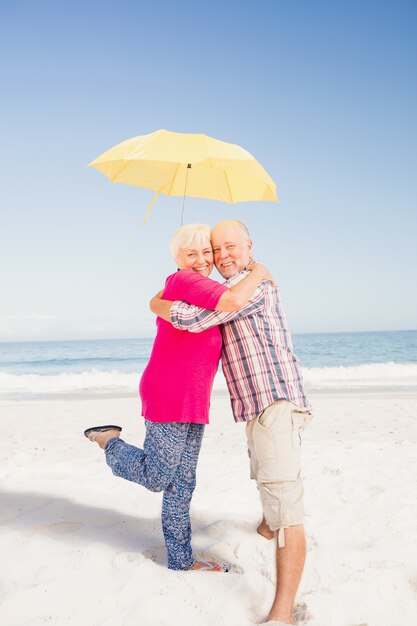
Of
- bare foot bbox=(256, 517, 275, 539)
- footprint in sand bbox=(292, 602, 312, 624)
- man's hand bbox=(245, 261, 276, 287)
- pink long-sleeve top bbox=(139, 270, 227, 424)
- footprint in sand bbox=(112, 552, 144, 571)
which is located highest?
man's hand bbox=(245, 261, 276, 287)

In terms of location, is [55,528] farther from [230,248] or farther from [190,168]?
[190,168]

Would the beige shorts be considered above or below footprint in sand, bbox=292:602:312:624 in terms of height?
above

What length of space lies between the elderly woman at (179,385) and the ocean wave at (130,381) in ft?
41.2

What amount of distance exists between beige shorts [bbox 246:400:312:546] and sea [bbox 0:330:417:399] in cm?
1272

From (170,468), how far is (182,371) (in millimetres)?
597

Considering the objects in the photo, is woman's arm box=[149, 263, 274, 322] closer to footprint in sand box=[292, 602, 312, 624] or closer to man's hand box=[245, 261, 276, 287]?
man's hand box=[245, 261, 276, 287]

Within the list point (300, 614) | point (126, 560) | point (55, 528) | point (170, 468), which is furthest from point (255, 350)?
point (55, 528)

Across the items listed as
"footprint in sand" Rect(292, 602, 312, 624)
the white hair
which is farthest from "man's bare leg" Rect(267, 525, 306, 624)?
the white hair

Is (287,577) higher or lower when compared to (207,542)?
higher

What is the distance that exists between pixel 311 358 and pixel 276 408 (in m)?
34.3

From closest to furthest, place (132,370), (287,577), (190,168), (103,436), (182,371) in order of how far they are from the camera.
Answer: (287,577)
(182,371)
(103,436)
(190,168)
(132,370)

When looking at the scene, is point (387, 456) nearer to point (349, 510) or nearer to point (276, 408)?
point (349, 510)

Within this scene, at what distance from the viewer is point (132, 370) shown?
1224 inches

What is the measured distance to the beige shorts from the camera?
2.84 meters
